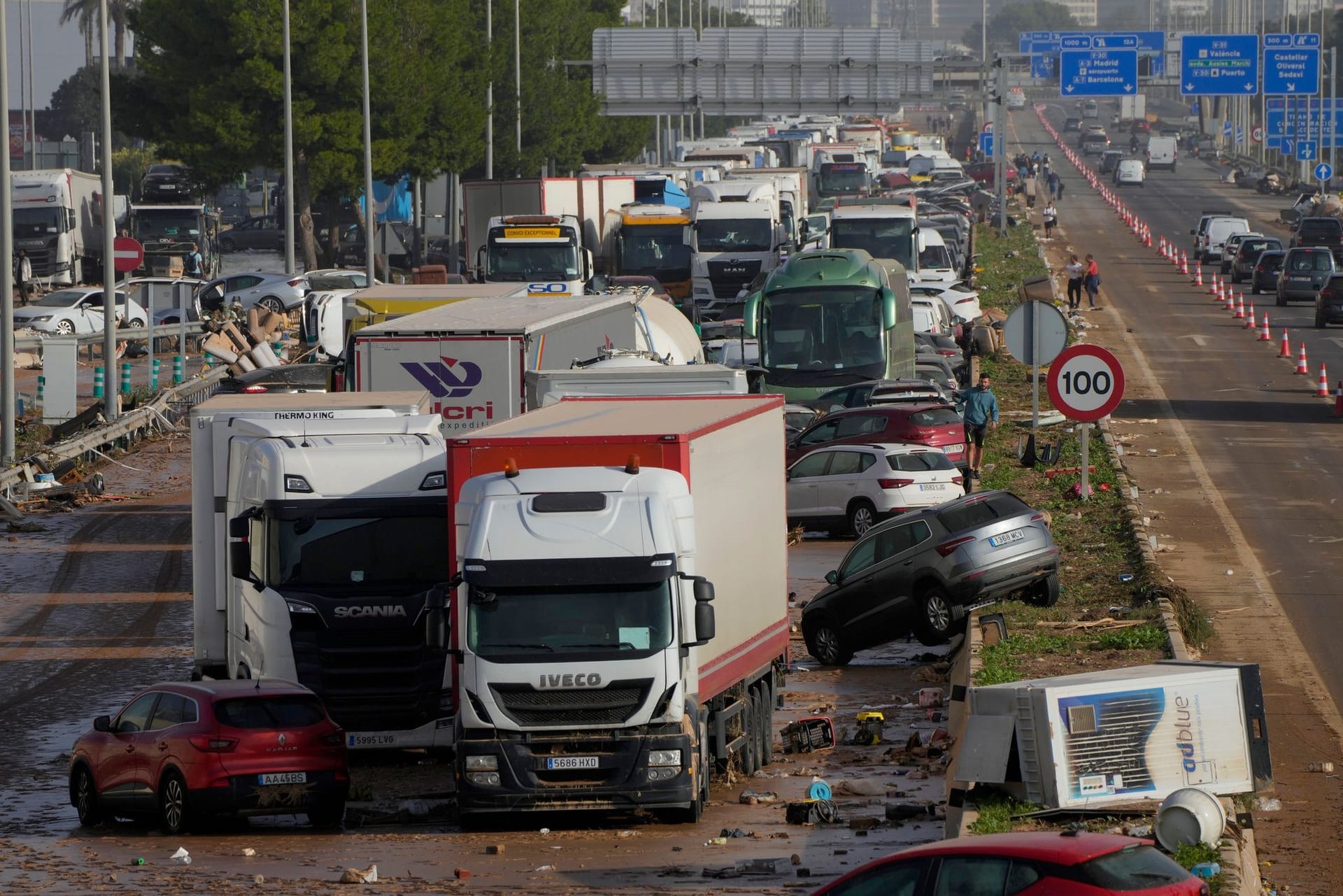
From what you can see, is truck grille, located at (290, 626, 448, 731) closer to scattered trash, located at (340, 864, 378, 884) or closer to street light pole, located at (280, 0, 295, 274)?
scattered trash, located at (340, 864, 378, 884)

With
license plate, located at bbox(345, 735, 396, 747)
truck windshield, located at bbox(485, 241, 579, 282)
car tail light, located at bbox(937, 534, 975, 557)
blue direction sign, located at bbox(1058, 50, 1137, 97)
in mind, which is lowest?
license plate, located at bbox(345, 735, 396, 747)

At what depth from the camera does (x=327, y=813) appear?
15242 millimetres

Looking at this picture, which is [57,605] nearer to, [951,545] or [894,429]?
[951,545]

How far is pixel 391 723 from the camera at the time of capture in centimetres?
1698

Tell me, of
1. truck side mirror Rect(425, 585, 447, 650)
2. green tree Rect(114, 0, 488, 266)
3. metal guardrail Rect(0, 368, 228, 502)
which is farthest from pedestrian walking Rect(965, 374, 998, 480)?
green tree Rect(114, 0, 488, 266)

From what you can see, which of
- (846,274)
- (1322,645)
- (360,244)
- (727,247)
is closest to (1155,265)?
(727,247)

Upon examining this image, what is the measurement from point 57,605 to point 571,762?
1299 centimetres

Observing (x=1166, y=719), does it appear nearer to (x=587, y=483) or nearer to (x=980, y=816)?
(x=980, y=816)

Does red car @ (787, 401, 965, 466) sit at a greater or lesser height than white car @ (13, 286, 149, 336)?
lesser

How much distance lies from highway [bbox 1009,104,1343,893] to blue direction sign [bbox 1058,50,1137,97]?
101 feet

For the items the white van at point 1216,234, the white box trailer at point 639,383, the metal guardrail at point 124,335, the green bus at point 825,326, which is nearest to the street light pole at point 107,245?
the metal guardrail at point 124,335

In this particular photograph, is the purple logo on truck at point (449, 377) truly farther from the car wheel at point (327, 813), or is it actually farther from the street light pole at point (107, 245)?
the street light pole at point (107, 245)

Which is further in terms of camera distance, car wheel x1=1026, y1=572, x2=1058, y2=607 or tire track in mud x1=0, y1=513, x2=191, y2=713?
car wheel x1=1026, y1=572, x2=1058, y2=607

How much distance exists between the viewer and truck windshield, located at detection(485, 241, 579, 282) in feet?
153
